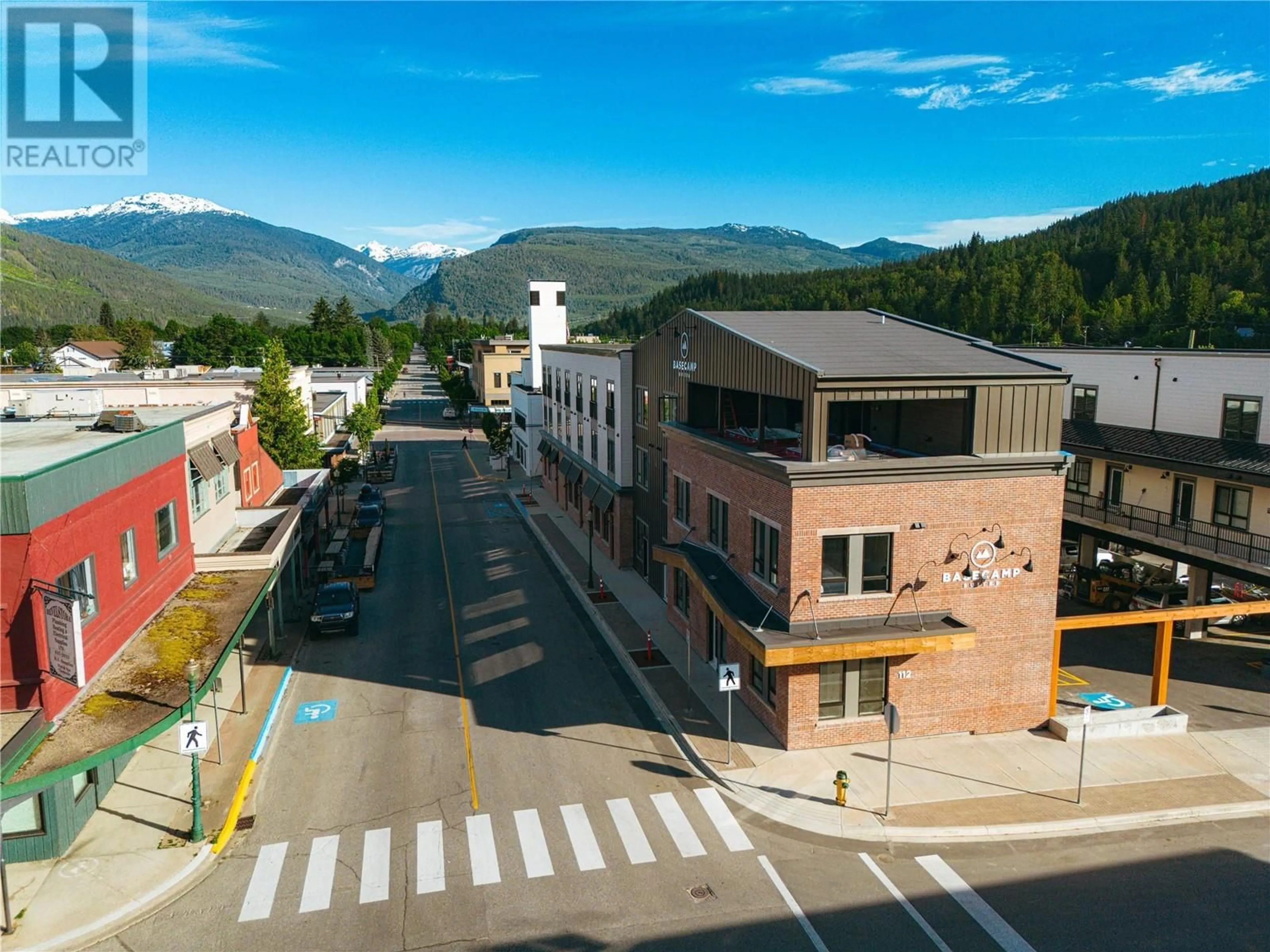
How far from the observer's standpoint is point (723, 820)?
17625 millimetres

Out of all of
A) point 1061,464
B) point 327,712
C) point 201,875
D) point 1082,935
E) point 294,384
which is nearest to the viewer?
point 1082,935

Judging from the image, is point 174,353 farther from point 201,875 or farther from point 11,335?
point 201,875

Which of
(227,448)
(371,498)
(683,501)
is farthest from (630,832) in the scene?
(371,498)

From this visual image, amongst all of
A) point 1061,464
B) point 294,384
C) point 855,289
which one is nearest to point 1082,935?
point 1061,464

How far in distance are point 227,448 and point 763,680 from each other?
2116 cm

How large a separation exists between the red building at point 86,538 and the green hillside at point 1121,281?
7109 centimetres

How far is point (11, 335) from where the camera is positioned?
172375 mm

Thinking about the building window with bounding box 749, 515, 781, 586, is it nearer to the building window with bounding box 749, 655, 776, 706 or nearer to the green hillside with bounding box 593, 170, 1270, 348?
the building window with bounding box 749, 655, 776, 706

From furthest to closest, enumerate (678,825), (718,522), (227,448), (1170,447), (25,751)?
(227,448) → (1170,447) → (718,522) → (678,825) → (25,751)

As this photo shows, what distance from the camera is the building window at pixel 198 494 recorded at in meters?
26.3

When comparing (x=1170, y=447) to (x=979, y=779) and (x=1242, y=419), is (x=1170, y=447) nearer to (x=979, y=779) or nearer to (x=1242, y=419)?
(x=1242, y=419)

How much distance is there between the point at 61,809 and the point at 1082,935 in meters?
18.2

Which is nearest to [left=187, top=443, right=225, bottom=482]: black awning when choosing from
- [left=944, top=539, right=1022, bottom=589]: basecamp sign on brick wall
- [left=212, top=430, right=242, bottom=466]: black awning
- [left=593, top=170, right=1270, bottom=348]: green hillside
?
[left=212, top=430, right=242, bottom=466]: black awning

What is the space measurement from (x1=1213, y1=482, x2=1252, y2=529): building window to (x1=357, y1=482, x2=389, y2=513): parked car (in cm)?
3961
